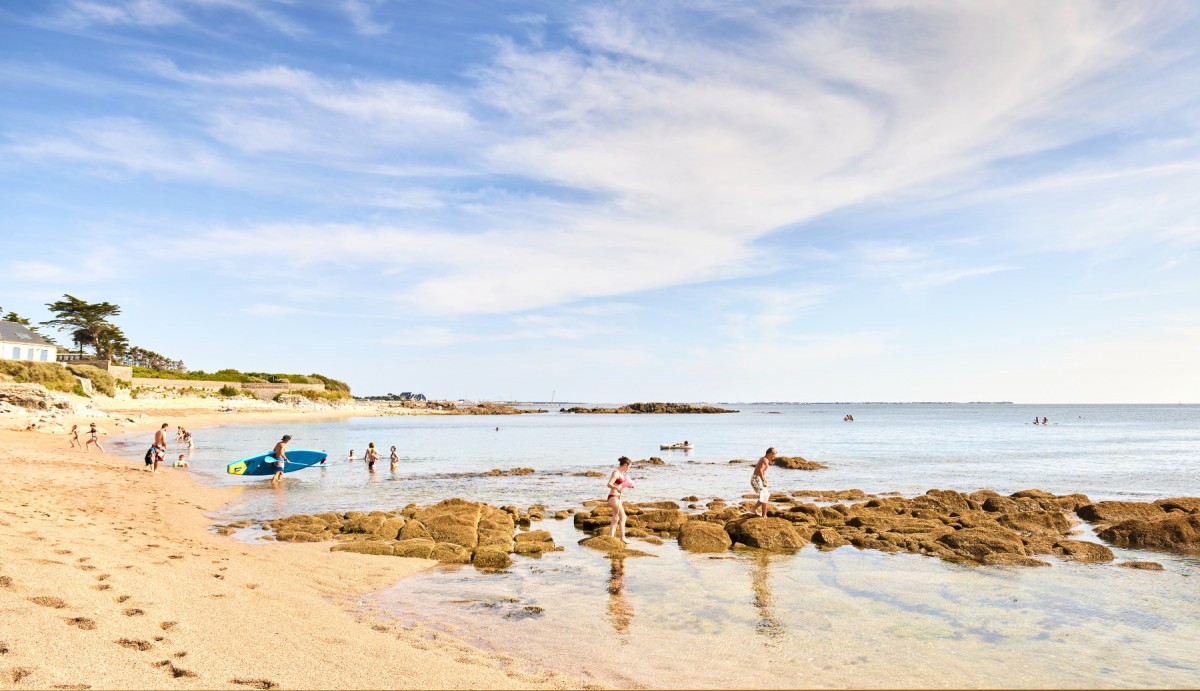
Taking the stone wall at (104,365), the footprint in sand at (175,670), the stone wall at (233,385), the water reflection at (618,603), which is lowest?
the water reflection at (618,603)

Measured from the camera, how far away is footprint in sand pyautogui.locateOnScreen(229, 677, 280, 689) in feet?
21.6

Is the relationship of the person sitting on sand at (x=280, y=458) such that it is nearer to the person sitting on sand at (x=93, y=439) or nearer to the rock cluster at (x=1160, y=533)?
the person sitting on sand at (x=93, y=439)

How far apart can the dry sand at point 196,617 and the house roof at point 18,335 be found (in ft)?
226

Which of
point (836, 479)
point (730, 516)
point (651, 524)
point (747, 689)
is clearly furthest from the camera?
point (836, 479)

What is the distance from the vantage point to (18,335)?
67562 mm

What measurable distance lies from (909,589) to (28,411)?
53337 millimetres

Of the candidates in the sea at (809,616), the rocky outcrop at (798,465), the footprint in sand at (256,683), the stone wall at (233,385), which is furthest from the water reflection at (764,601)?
the stone wall at (233,385)

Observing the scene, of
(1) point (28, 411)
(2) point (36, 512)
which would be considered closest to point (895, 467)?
(2) point (36, 512)

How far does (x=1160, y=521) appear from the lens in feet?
54.4

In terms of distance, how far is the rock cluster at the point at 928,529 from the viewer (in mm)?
15219

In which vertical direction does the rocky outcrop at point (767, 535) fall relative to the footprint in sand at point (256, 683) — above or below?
below

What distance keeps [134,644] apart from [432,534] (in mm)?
8427

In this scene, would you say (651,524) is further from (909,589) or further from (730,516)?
(909,589)

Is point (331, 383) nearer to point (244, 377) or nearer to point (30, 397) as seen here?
point (244, 377)
